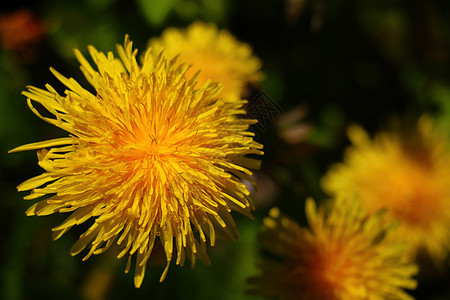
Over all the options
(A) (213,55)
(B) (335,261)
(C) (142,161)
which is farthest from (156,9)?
(B) (335,261)

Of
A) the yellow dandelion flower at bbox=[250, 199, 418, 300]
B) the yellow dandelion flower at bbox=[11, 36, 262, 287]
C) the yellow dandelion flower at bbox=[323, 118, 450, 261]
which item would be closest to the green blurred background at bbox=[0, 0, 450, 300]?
the yellow dandelion flower at bbox=[323, 118, 450, 261]

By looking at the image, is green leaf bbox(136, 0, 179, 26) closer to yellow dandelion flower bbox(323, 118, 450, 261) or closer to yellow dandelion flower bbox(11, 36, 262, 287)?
yellow dandelion flower bbox(11, 36, 262, 287)

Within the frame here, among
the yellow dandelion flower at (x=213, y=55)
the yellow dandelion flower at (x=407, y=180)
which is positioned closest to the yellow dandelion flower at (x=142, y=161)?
the yellow dandelion flower at (x=213, y=55)

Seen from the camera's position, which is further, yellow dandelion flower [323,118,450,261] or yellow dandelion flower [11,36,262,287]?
→ yellow dandelion flower [323,118,450,261]

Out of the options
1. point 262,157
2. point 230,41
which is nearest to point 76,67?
point 230,41

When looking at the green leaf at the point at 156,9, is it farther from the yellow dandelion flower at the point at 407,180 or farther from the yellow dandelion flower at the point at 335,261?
the yellow dandelion flower at the point at 407,180

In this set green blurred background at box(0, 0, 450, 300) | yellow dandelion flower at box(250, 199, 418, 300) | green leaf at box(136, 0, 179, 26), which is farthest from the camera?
green blurred background at box(0, 0, 450, 300)
